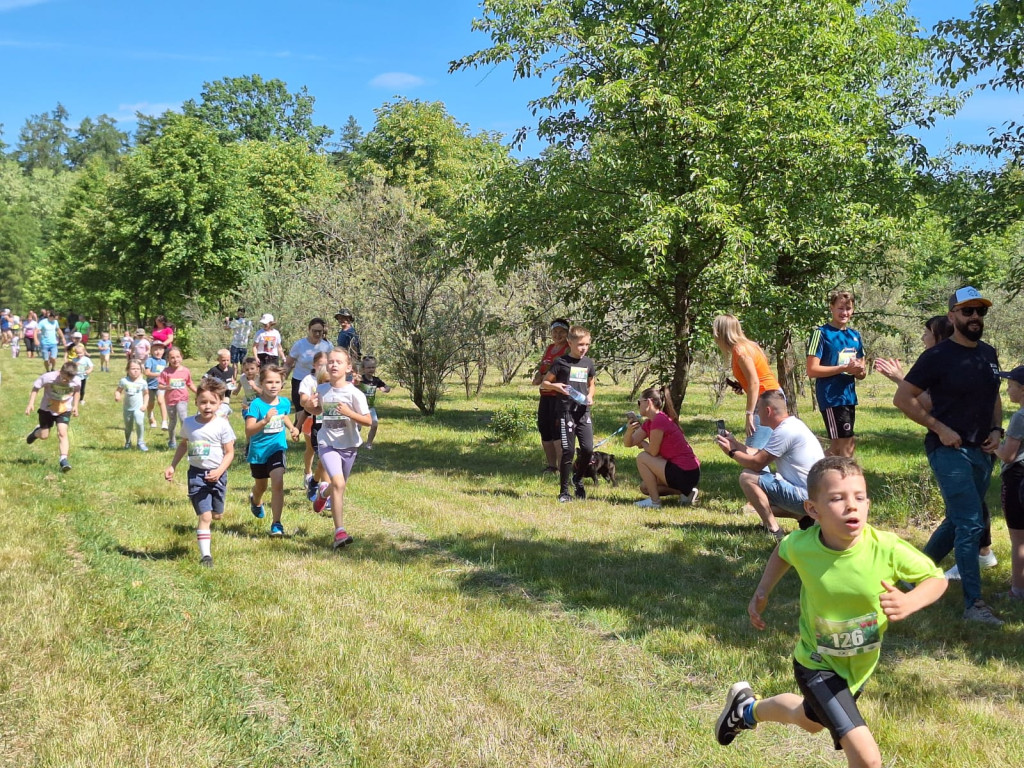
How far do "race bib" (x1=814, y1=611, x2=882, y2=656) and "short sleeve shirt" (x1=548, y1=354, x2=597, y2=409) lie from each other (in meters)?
7.11

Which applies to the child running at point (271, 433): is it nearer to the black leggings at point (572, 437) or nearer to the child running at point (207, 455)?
the child running at point (207, 455)

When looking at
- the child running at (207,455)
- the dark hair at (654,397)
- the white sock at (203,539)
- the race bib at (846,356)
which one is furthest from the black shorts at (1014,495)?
the white sock at (203,539)

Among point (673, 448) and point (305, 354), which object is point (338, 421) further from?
point (673, 448)

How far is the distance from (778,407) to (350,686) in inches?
175

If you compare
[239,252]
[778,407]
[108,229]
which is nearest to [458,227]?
[778,407]

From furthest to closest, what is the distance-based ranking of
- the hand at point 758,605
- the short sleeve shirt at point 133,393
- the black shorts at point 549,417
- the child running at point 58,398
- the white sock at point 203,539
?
1. the short sleeve shirt at point 133,393
2. the child running at point 58,398
3. the black shorts at point 549,417
4. the white sock at point 203,539
5. the hand at point 758,605

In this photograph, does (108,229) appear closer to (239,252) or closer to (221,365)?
(239,252)

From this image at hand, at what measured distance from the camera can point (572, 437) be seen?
10586 mm

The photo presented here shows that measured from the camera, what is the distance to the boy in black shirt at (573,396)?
1054cm

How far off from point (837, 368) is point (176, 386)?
10.1m

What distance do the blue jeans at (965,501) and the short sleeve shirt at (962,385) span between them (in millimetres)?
136

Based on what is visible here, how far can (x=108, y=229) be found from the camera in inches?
1753

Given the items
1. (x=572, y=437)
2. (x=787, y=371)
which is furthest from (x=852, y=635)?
(x=787, y=371)

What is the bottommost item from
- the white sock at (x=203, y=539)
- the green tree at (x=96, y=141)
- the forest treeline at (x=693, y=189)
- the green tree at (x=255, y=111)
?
the white sock at (x=203, y=539)
